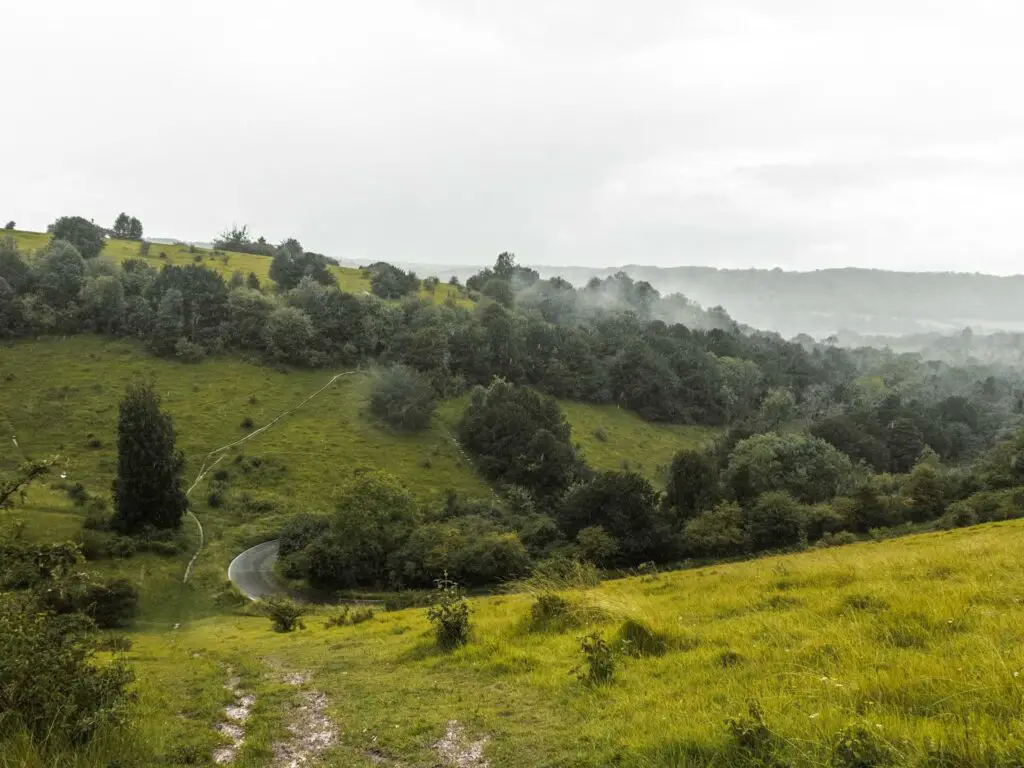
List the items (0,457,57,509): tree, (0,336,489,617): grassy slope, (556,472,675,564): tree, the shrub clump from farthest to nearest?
(0,336,489,617): grassy slope
(556,472,675,564): tree
the shrub clump
(0,457,57,509): tree

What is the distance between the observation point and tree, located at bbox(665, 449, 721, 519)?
56969 millimetres

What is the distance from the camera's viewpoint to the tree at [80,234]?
355ft

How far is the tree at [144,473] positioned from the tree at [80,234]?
75801 millimetres

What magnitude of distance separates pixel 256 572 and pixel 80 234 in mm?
99658

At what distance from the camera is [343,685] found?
11.3 meters

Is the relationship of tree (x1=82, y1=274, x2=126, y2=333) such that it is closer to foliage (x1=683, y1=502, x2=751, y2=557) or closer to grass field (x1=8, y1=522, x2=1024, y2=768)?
foliage (x1=683, y1=502, x2=751, y2=557)

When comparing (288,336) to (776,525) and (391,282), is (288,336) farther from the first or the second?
(776,525)

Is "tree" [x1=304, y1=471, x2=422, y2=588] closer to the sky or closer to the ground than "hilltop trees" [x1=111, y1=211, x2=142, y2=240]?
closer to the ground

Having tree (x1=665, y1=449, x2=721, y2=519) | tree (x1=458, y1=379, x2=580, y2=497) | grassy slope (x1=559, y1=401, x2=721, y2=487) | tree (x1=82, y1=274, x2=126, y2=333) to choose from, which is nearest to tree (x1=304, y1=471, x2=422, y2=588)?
tree (x1=458, y1=379, x2=580, y2=497)

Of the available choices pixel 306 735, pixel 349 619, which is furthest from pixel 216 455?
pixel 306 735

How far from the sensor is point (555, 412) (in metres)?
79.6

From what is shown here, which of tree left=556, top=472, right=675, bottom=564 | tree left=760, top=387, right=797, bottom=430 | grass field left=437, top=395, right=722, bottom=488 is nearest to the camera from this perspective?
tree left=556, top=472, right=675, bottom=564

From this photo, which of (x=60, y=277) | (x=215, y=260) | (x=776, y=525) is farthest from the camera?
(x=215, y=260)

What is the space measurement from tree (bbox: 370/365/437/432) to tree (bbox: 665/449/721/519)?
34586mm
